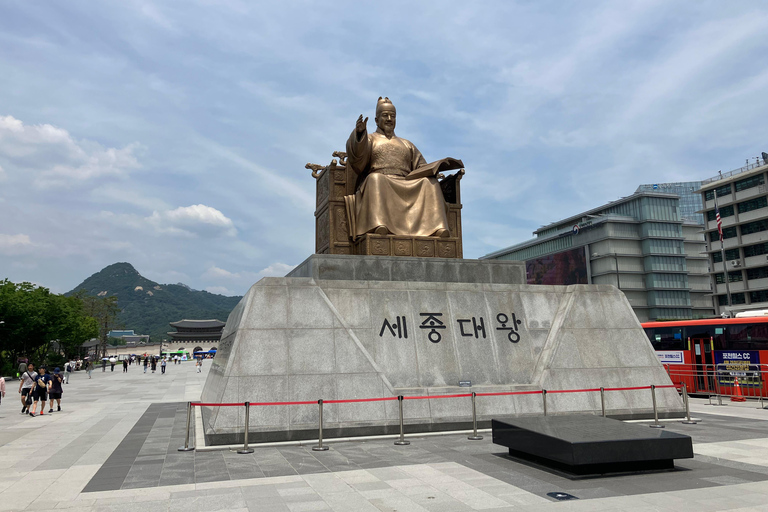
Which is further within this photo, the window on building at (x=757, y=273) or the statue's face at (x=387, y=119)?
the window on building at (x=757, y=273)

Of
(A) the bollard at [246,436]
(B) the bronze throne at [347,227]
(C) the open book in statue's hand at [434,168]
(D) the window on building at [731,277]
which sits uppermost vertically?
(D) the window on building at [731,277]

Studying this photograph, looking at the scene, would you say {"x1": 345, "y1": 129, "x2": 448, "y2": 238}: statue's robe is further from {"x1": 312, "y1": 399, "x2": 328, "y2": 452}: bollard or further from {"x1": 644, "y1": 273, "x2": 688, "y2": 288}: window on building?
{"x1": 644, "y1": 273, "x2": 688, "y2": 288}: window on building

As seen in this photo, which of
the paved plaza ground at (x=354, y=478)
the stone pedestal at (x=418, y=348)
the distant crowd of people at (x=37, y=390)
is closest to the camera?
the paved plaza ground at (x=354, y=478)

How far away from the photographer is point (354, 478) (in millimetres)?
6891

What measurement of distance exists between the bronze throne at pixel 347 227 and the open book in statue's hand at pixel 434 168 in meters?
0.27

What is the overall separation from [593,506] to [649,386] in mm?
6266

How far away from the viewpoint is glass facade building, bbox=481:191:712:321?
2373 inches

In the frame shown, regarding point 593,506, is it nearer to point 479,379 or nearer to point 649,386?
point 479,379

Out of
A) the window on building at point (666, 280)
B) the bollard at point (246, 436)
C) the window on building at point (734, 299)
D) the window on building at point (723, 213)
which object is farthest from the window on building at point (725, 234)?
the bollard at point (246, 436)

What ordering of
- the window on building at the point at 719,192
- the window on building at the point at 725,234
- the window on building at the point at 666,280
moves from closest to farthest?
the window on building at the point at 725,234 → the window on building at the point at 719,192 → the window on building at the point at 666,280

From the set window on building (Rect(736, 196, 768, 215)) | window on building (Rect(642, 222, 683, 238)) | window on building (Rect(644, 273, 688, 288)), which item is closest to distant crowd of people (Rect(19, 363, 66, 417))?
window on building (Rect(736, 196, 768, 215))

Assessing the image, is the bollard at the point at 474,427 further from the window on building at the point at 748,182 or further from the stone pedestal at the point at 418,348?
the window on building at the point at 748,182

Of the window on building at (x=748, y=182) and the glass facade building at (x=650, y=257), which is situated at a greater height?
the window on building at (x=748, y=182)

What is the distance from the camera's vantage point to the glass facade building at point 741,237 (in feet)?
151
